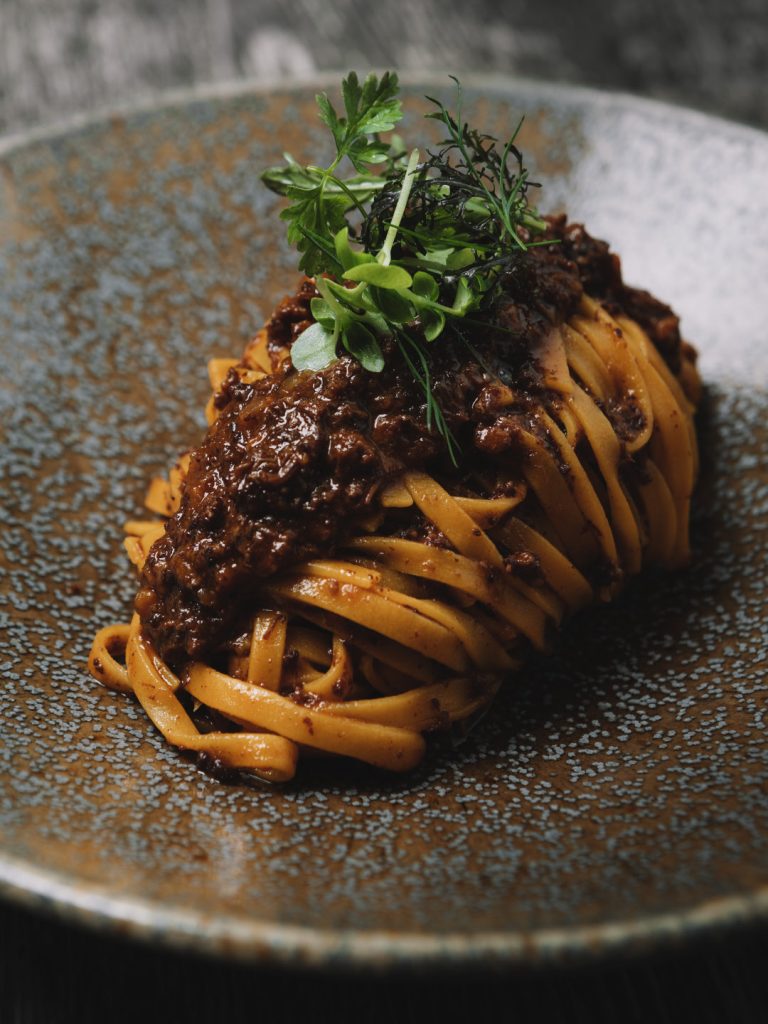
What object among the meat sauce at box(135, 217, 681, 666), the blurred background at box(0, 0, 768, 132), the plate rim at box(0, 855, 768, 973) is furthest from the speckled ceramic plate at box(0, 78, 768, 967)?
the blurred background at box(0, 0, 768, 132)

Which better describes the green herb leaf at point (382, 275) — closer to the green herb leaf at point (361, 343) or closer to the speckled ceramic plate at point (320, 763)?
the green herb leaf at point (361, 343)

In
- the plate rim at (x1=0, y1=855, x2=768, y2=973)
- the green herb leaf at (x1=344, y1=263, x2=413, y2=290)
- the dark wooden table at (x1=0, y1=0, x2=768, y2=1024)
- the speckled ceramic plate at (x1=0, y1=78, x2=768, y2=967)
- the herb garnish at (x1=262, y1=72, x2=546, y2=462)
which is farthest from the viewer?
the dark wooden table at (x1=0, y1=0, x2=768, y2=1024)

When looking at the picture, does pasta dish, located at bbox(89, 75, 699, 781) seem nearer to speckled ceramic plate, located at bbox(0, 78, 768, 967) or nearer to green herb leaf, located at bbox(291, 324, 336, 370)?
green herb leaf, located at bbox(291, 324, 336, 370)

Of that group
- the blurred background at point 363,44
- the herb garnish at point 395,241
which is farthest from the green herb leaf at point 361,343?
the blurred background at point 363,44

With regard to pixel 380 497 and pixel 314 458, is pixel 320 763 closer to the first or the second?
pixel 380 497

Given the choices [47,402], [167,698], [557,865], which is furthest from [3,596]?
[557,865]

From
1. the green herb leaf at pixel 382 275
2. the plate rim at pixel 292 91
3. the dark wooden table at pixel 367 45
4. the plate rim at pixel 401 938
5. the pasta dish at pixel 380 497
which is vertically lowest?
the plate rim at pixel 401 938
